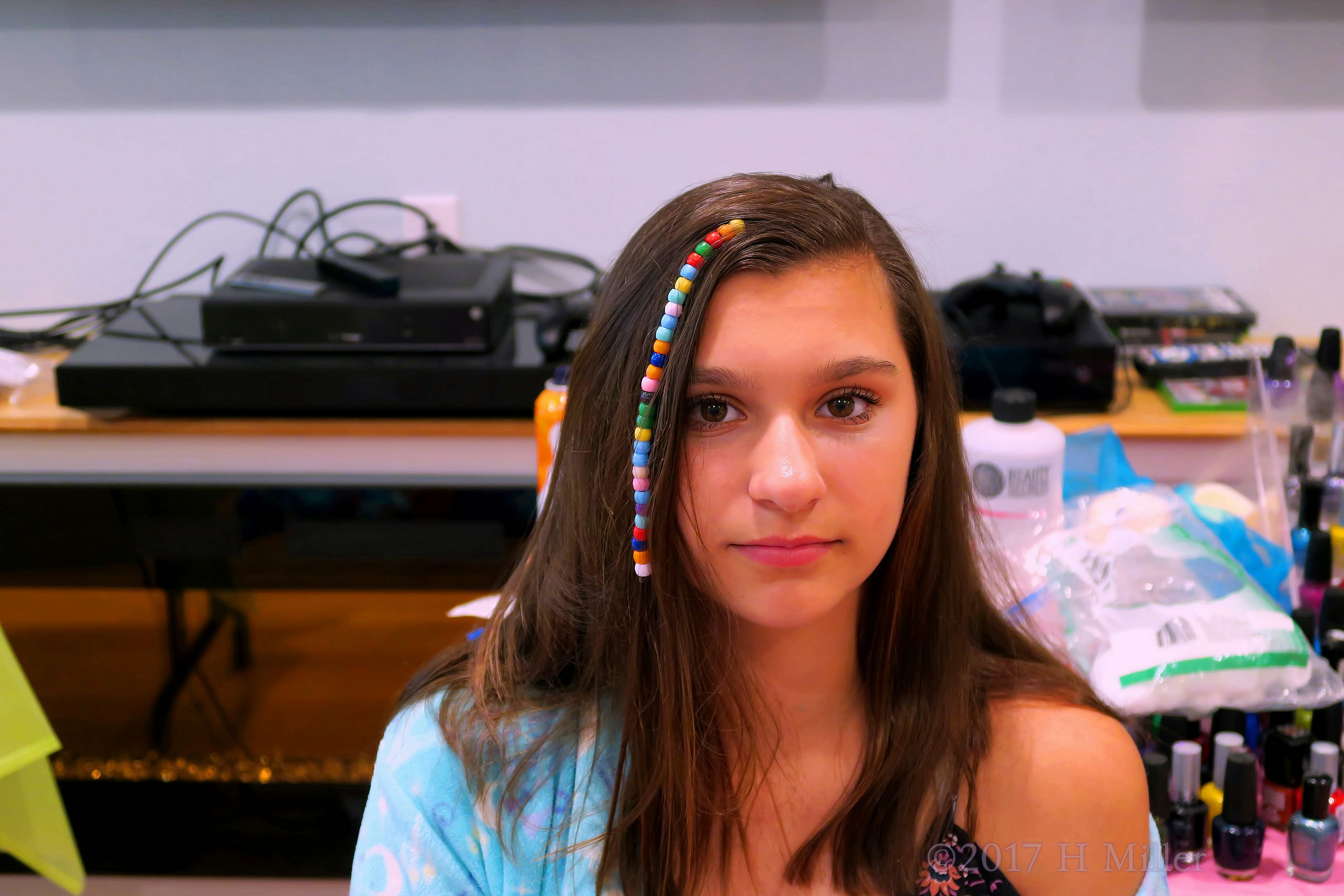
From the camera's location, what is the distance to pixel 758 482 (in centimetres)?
75

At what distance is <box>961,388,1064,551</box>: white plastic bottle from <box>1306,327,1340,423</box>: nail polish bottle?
39 centimetres

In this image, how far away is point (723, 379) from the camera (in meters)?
0.77

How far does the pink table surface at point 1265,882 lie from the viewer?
3.07 ft

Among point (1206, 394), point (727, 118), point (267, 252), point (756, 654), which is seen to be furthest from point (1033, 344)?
point (267, 252)

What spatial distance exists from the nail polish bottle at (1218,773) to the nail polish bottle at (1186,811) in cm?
1

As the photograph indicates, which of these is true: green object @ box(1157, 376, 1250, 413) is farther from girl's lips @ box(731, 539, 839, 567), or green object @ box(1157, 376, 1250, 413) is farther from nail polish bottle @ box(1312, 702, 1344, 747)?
girl's lips @ box(731, 539, 839, 567)

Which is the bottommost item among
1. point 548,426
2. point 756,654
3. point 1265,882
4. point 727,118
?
point 1265,882

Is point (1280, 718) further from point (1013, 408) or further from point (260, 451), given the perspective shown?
point (260, 451)

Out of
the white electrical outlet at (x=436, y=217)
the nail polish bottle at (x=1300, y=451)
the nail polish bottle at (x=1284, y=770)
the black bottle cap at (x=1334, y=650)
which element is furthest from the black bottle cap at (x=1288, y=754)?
the white electrical outlet at (x=436, y=217)

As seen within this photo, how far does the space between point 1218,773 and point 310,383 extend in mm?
1258

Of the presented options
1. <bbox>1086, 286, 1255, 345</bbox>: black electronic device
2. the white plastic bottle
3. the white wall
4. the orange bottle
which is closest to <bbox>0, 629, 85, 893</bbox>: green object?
the orange bottle

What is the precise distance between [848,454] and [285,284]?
1.23 metres

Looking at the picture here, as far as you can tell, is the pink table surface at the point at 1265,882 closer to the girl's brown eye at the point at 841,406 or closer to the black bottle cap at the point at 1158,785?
the black bottle cap at the point at 1158,785

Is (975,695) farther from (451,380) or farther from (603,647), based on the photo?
(451,380)
